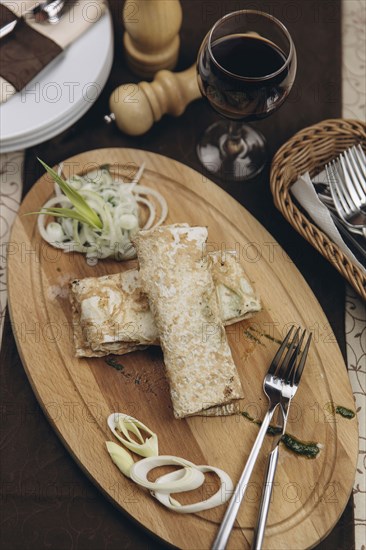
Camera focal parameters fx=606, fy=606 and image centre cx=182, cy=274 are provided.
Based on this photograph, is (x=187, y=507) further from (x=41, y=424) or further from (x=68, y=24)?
(x=68, y=24)

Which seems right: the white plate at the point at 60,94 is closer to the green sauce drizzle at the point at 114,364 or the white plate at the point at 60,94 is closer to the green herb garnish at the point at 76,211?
the green herb garnish at the point at 76,211

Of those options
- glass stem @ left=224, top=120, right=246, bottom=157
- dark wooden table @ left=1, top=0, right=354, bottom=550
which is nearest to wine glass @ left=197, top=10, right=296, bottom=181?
glass stem @ left=224, top=120, right=246, bottom=157

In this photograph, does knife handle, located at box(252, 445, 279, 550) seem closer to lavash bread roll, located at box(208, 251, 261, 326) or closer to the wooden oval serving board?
the wooden oval serving board

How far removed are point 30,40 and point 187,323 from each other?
4.60 feet

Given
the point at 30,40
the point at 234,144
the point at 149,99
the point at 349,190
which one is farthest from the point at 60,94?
the point at 349,190

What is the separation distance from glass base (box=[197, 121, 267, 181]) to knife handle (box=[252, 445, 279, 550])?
122cm

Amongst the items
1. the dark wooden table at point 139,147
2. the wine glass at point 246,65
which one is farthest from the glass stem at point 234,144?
the wine glass at point 246,65

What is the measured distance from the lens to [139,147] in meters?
2.74

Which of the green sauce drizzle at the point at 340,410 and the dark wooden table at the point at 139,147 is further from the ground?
the dark wooden table at the point at 139,147

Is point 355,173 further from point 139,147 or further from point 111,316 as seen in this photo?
point 111,316

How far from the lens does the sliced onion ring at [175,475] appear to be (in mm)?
2072

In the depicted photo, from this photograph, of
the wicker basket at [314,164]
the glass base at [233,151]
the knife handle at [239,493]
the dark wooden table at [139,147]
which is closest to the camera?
the knife handle at [239,493]

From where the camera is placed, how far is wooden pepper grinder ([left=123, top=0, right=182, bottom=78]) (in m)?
2.54

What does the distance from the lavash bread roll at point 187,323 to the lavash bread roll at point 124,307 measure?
0.09 m
